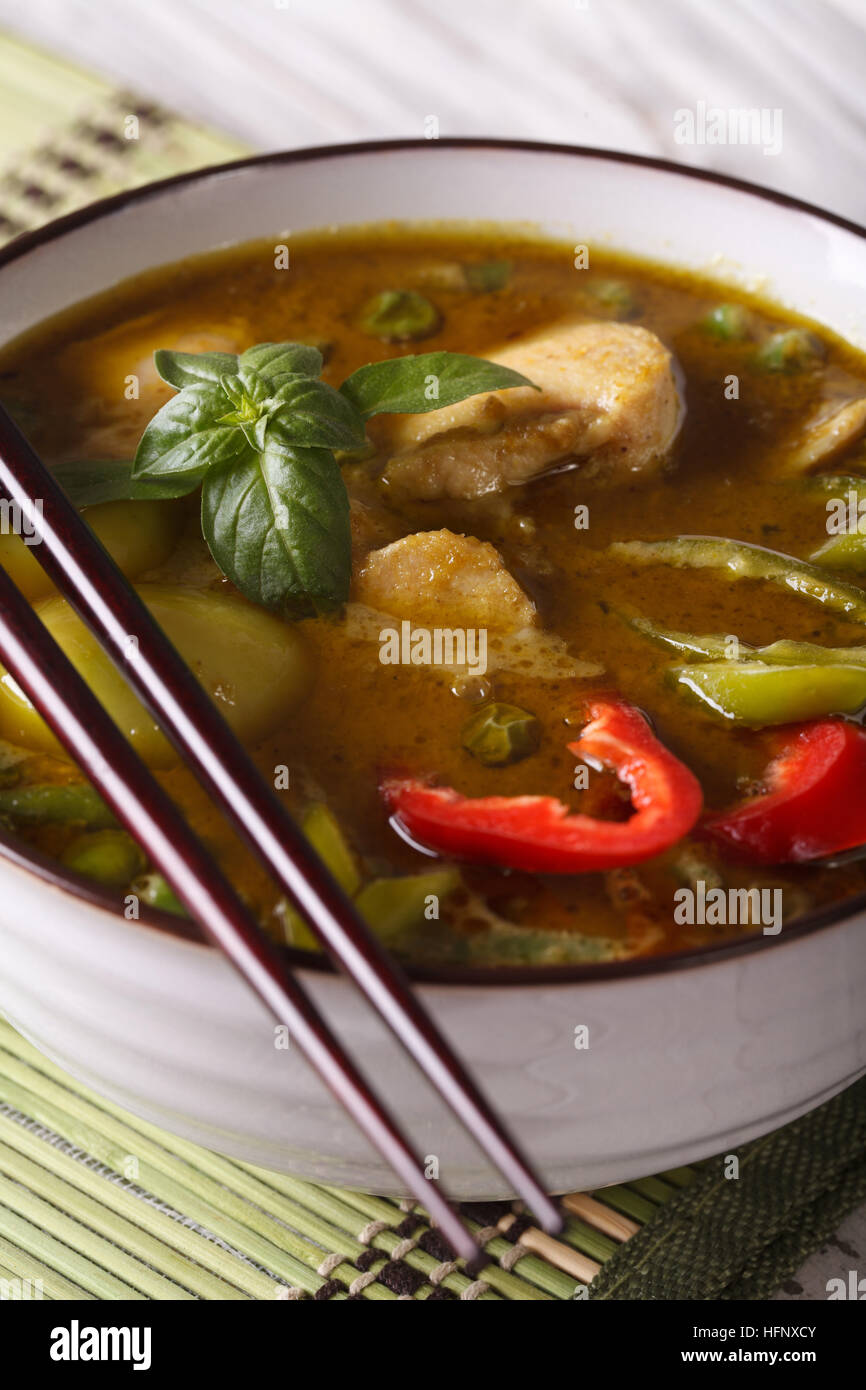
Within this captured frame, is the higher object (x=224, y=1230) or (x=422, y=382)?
(x=422, y=382)

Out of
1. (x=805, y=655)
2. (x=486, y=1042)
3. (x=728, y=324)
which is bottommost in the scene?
(x=486, y=1042)

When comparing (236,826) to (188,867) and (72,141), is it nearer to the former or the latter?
(188,867)

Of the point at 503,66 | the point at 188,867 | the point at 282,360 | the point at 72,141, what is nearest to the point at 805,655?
the point at 282,360

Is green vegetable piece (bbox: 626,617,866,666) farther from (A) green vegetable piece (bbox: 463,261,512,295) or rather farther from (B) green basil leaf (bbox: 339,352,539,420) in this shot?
(A) green vegetable piece (bbox: 463,261,512,295)

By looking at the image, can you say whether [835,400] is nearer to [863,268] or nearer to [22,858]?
[863,268]

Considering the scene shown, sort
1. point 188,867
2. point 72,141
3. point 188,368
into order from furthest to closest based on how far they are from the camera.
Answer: point 72,141
point 188,368
point 188,867

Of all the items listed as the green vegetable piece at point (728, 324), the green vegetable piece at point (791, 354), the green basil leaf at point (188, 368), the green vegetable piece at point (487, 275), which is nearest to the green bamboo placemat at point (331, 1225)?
the green basil leaf at point (188, 368)
